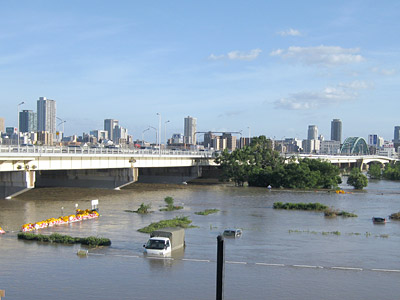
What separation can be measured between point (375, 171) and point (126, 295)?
13547 cm

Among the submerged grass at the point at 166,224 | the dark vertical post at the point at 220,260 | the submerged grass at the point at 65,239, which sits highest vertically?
the dark vertical post at the point at 220,260

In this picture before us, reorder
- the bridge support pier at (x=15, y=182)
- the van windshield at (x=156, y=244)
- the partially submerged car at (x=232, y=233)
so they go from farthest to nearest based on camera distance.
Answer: the bridge support pier at (x=15, y=182) → the partially submerged car at (x=232, y=233) → the van windshield at (x=156, y=244)

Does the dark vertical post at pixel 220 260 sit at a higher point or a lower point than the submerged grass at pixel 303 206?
higher

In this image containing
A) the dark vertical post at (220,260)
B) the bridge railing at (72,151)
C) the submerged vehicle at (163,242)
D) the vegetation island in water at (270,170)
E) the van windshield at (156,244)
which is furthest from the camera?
the vegetation island in water at (270,170)

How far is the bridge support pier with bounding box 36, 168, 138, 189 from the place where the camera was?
8269 centimetres

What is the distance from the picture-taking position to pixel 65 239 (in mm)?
35094

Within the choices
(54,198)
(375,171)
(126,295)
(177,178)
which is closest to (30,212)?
(54,198)

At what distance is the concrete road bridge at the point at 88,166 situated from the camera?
6028 cm

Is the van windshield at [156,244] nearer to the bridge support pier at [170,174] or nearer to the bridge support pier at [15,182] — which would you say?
the bridge support pier at [15,182]

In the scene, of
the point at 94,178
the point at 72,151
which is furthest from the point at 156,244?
the point at 94,178

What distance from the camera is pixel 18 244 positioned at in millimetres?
34469

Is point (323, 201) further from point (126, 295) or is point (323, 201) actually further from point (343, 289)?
point (126, 295)

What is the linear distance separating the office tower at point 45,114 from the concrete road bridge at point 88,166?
277 ft

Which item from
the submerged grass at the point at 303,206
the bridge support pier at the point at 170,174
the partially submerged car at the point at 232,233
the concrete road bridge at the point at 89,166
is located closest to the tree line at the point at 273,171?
the bridge support pier at the point at 170,174
